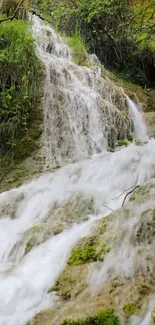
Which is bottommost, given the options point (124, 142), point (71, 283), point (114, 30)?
point (71, 283)

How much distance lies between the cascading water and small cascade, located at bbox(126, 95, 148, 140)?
277mm

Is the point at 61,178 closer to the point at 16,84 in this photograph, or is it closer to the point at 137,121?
the point at 16,84

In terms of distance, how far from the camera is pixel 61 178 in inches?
201

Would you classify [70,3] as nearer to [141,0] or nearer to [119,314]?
[141,0]

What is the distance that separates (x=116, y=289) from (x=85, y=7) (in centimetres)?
821

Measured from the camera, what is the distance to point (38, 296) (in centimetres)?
275

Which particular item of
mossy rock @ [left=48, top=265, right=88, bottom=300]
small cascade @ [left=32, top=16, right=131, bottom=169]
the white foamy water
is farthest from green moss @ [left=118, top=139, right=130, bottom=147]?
mossy rock @ [left=48, top=265, right=88, bottom=300]

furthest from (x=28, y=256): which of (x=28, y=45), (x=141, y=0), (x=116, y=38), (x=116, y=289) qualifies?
(x=141, y=0)

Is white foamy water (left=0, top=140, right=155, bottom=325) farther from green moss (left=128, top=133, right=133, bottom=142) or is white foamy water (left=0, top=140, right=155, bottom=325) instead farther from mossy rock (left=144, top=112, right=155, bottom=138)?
mossy rock (left=144, top=112, right=155, bottom=138)

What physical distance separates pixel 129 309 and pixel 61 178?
285 cm

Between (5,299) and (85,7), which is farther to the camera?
(85,7)

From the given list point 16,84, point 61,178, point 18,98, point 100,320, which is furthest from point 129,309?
point 16,84

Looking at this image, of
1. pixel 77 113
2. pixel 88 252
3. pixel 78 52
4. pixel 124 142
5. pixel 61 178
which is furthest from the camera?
pixel 78 52

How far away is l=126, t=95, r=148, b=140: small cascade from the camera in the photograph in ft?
22.6
